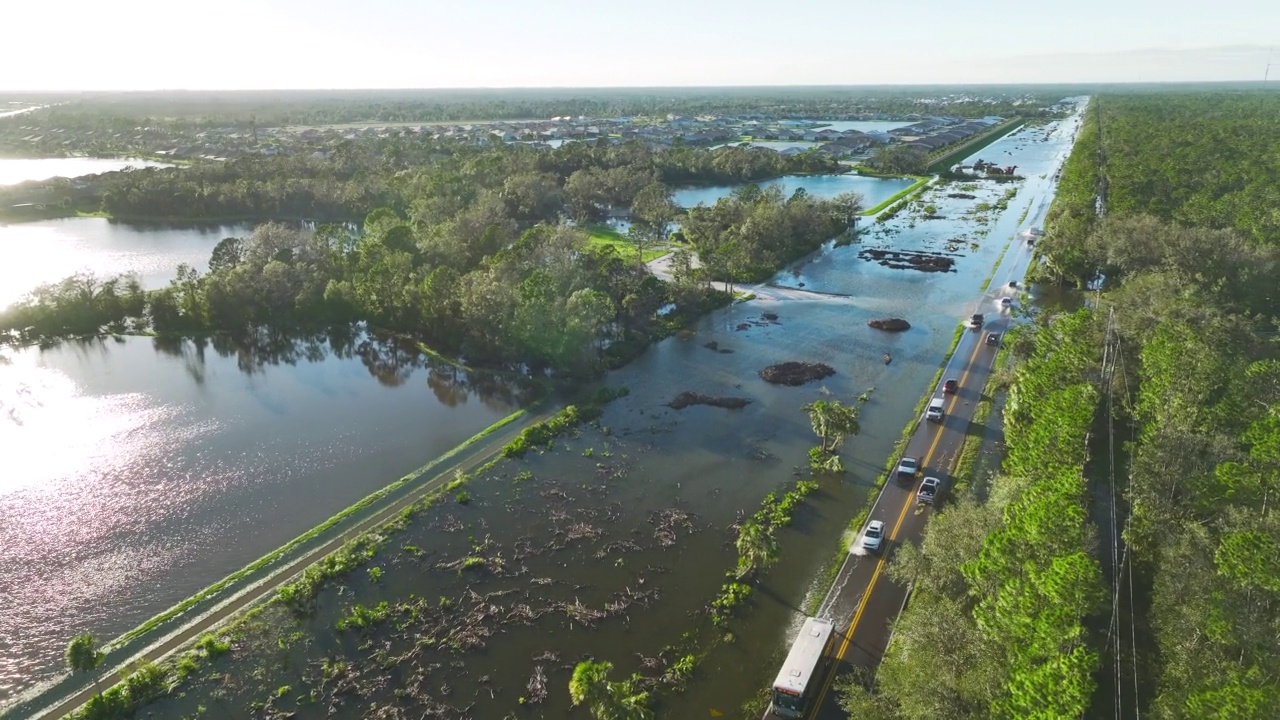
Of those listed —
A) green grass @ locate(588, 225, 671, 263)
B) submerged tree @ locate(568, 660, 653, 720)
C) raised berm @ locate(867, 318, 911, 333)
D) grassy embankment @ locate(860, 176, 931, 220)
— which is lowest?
submerged tree @ locate(568, 660, 653, 720)

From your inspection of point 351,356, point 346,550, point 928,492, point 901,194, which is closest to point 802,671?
point 928,492

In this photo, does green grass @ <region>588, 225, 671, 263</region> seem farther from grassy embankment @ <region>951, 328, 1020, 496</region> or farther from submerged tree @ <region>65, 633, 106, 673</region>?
submerged tree @ <region>65, 633, 106, 673</region>

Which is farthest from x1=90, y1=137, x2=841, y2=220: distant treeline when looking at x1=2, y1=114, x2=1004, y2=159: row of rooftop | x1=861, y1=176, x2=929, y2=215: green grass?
x1=861, y1=176, x2=929, y2=215: green grass

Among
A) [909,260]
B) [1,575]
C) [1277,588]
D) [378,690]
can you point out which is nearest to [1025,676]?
[1277,588]

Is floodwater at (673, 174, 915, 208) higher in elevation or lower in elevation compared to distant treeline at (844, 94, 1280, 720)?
higher

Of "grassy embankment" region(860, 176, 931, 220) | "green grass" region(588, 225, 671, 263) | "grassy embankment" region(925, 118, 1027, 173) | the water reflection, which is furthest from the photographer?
"grassy embankment" region(925, 118, 1027, 173)

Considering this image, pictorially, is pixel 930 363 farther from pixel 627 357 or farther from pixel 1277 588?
pixel 1277 588

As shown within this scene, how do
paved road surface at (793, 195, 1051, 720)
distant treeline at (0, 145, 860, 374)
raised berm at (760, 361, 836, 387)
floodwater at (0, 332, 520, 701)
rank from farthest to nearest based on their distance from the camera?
distant treeline at (0, 145, 860, 374), raised berm at (760, 361, 836, 387), floodwater at (0, 332, 520, 701), paved road surface at (793, 195, 1051, 720)
